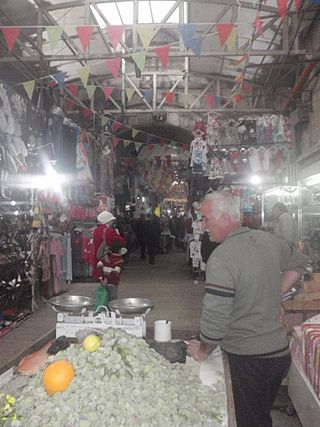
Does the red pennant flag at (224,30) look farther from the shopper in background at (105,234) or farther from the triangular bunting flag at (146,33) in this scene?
the shopper in background at (105,234)

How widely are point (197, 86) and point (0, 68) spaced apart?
300 inches

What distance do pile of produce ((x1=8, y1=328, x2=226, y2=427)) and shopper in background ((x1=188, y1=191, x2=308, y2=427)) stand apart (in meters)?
0.33

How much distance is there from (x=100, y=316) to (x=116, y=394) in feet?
3.33

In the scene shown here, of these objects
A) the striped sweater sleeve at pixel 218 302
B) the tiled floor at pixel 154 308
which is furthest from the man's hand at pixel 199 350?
the tiled floor at pixel 154 308

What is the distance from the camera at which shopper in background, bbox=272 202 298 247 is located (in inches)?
337

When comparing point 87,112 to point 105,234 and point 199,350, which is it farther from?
point 199,350

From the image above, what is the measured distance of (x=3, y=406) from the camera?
1.93m

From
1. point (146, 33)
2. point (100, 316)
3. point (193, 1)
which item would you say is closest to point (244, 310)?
point (100, 316)

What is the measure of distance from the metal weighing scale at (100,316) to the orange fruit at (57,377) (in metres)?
0.72

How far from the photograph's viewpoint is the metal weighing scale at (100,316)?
113 inches

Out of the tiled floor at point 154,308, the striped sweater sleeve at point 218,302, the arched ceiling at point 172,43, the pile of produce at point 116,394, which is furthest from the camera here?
the arched ceiling at point 172,43

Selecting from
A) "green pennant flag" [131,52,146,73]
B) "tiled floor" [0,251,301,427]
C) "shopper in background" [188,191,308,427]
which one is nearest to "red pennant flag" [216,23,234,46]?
"green pennant flag" [131,52,146,73]

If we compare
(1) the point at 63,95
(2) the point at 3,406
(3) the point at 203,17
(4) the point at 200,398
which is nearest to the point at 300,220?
(3) the point at 203,17

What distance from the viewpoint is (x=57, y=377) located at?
2027mm
